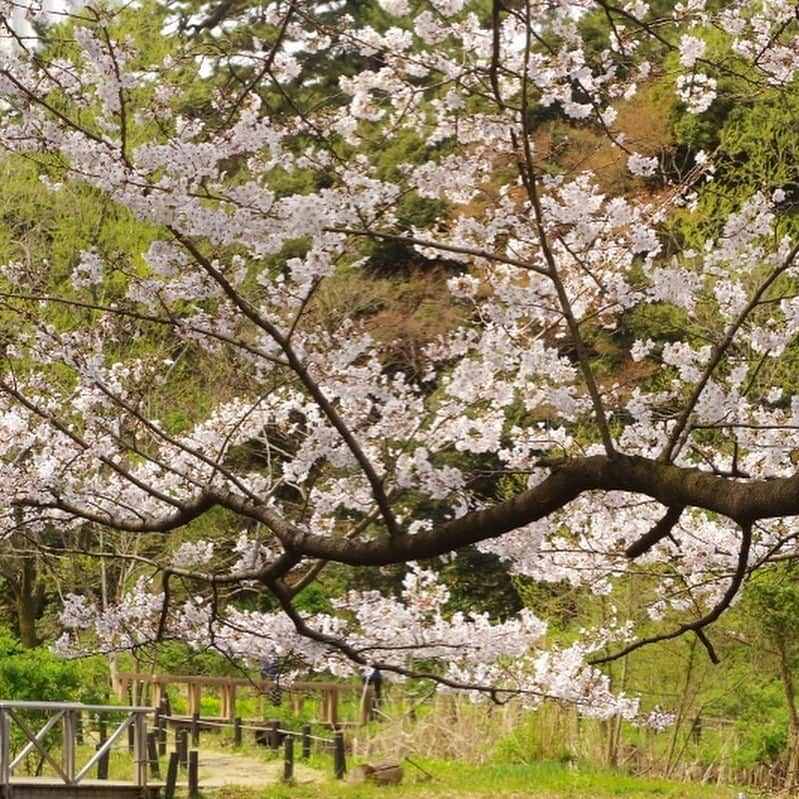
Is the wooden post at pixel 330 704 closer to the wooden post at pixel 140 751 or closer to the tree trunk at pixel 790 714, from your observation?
the wooden post at pixel 140 751

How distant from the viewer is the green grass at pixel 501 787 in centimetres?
993

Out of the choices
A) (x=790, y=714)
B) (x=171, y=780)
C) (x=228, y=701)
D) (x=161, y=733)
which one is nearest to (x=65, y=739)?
(x=171, y=780)

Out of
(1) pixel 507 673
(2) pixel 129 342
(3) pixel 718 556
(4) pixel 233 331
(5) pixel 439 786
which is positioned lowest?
(5) pixel 439 786

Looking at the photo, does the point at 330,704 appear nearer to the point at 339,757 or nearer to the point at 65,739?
the point at 339,757

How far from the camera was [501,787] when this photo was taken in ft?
33.8

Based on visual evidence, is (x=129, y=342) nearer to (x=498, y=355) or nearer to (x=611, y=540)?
(x=611, y=540)

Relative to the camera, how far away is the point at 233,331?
12.2 feet

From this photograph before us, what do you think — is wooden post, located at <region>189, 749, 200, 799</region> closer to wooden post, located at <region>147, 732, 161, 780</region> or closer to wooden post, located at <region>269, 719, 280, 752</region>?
wooden post, located at <region>147, 732, 161, 780</region>

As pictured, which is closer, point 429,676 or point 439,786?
point 429,676

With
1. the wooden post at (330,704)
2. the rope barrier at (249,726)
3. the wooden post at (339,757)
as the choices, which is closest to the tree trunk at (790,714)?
the wooden post at (339,757)

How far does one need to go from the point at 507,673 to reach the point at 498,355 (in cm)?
237

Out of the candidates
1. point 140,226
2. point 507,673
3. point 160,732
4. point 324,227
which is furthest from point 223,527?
point 324,227

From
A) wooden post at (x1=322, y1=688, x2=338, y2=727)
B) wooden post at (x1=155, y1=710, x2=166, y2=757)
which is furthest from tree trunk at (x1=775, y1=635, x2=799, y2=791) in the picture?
wooden post at (x1=155, y1=710, x2=166, y2=757)

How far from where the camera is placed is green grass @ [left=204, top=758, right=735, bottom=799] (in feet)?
32.6
